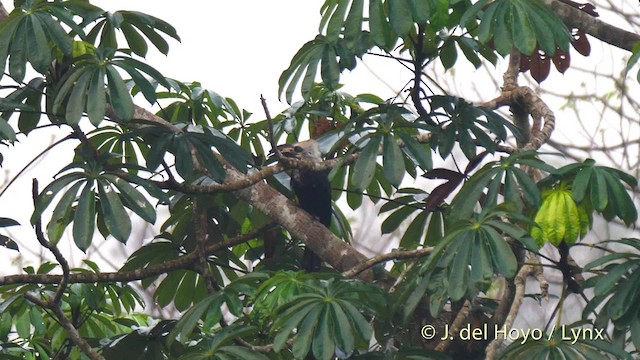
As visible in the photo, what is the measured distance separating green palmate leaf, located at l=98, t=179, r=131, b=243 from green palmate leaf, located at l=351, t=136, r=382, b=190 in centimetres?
57

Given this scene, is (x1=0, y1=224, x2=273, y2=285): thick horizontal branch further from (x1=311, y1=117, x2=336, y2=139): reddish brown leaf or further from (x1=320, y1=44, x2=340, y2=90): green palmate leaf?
(x1=320, y1=44, x2=340, y2=90): green palmate leaf

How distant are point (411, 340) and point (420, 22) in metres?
0.96

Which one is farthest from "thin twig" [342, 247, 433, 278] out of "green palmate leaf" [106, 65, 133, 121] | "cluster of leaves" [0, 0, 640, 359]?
"green palmate leaf" [106, 65, 133, 121]

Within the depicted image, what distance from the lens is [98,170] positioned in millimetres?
2174

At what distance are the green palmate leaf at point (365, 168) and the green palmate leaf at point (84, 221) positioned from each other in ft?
2.11

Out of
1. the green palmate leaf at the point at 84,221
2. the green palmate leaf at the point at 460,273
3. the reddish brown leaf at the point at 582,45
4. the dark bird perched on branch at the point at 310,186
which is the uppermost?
the reddish brown leaf at the point at 582,45

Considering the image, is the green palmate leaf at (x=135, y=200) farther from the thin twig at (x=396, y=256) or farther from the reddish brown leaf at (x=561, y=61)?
the reddish brown leaf at (x=561, y=61)

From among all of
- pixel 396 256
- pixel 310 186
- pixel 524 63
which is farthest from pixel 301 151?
pixel 396 256

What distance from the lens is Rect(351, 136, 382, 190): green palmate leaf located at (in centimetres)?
217

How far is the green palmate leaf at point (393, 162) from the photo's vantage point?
2.15 m

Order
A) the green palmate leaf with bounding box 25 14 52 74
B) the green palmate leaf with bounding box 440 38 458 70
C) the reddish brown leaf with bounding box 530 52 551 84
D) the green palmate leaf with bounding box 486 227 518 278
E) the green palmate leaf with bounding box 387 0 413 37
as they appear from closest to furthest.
Result: the green palmate leaf with bounding box 486 227 518 278, the green palmate leaf with bounding box 387 0 413 37, the green palmate leaf with bounding box 25 14 52 74, the green palmate leaf with bounding box 440 38 458 70, the reddish brown leaf with bounding box 530 52 551 84

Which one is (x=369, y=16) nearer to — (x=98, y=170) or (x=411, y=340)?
(x=98, y=170)

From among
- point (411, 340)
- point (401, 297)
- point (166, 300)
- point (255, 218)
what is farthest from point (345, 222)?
point (401, 297)

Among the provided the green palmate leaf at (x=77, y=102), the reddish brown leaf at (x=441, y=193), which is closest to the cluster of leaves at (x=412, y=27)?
the reddish brown leaf at (x=441, y=193)
